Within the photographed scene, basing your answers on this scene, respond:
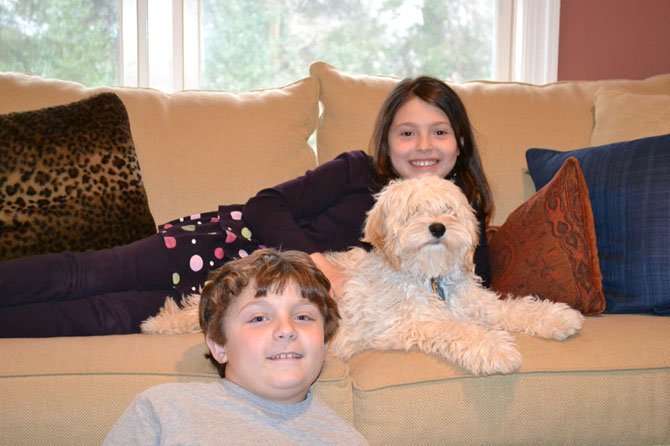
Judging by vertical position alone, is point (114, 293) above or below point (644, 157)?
below

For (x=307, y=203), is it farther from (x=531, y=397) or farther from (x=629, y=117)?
(x=629, y=117)

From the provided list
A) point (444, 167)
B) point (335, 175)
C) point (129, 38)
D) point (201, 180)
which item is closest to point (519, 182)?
point (444, 167)

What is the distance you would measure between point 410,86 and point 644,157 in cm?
95

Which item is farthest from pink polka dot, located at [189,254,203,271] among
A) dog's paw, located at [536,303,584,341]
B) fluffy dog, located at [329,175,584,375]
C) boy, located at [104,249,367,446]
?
dog's paw, located at [536,303,584,341]

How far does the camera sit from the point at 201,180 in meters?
3.27

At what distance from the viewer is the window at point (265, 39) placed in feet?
15.1

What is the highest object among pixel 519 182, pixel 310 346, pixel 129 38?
pixel 129 38

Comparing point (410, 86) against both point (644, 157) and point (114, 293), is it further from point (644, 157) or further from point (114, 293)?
point (114, 293)

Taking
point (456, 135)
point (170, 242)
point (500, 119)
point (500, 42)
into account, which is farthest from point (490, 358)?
point (500, 42)

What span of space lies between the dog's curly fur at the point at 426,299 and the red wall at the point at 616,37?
2.75 m

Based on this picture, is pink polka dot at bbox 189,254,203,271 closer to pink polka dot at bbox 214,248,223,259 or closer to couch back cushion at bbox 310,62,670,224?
pink polka dot at bbox 214,248,223,259

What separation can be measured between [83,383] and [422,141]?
5.13ft

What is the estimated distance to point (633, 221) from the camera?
286 centimetres

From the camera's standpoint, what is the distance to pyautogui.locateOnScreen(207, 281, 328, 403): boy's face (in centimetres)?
198
